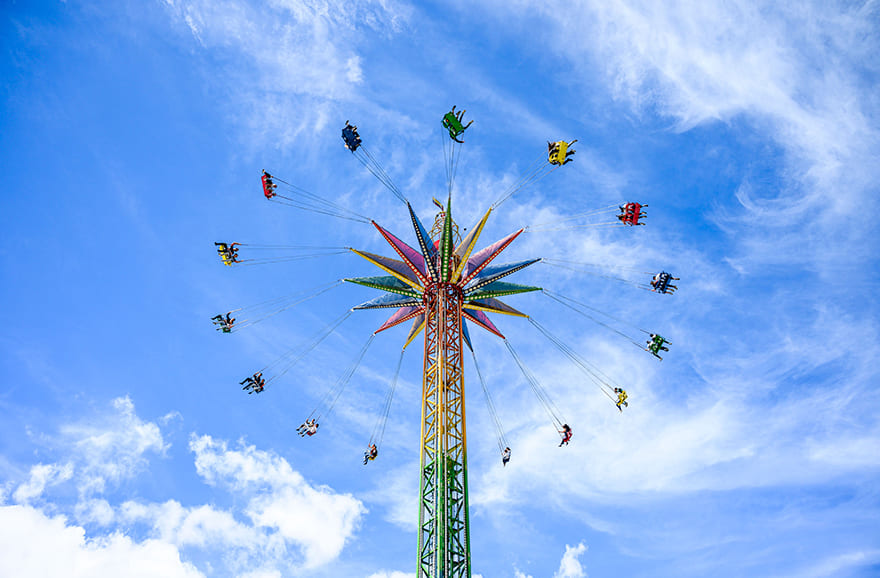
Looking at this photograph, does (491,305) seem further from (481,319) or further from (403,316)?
(403,316)

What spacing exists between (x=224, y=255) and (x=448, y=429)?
18.8 metres

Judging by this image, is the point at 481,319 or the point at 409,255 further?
the point at 481,319

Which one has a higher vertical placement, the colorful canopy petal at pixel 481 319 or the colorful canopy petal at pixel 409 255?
the colorful canopy petal at pixel 409 255

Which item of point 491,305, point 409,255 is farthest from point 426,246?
point 491,305

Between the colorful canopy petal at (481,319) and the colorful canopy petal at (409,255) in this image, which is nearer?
the colorful canopy petal at (409,255)

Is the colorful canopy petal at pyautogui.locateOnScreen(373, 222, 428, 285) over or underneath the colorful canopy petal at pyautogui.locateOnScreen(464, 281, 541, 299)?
over

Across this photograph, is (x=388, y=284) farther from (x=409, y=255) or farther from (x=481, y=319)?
(x=481, y=319)

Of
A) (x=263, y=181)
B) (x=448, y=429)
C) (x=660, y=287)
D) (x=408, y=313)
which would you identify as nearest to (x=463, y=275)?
(x=408, y=313)

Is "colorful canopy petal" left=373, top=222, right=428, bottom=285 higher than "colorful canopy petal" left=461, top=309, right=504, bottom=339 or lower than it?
higher

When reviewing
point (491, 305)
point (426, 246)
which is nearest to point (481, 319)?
point (491, 305)

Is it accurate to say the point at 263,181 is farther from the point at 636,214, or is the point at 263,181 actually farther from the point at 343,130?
the point at 636,214

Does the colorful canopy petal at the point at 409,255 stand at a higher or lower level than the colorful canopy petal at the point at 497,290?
higher

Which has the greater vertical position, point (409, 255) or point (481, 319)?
point (409, 255)

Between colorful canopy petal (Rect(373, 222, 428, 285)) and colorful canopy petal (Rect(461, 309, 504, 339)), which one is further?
colorful canopy petal (Rect(461, 309, 504, 339))
